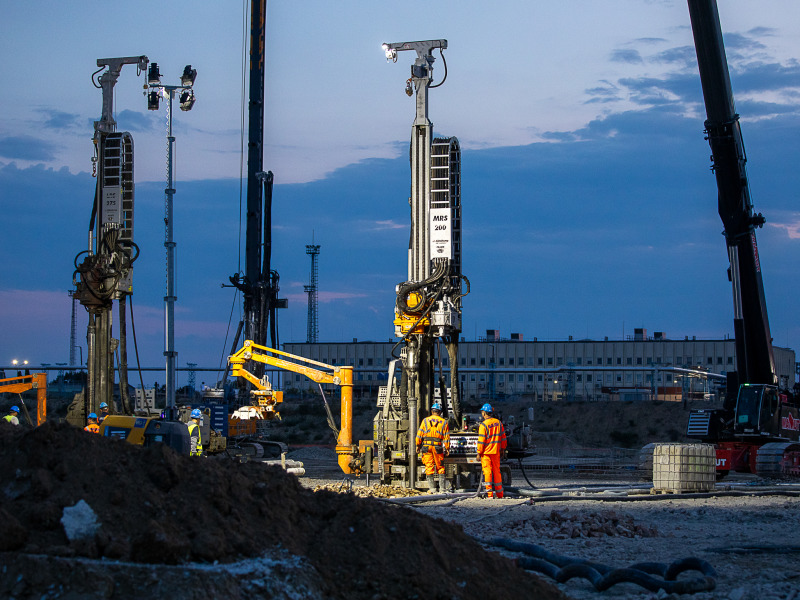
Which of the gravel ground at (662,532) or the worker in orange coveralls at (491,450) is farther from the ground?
the worker in orange coveralls at (491,450)

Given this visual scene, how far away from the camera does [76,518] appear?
7566mm

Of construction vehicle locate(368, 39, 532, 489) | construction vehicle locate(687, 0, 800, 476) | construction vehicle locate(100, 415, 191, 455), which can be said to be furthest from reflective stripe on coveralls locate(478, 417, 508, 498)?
construction vehicle locate(687, 0, 800, 476)

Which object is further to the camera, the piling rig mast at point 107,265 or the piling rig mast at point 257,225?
the piling rig mast at point 257,225

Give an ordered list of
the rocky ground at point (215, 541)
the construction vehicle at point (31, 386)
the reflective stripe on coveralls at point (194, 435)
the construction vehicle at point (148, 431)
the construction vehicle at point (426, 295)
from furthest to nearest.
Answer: the construction vehicle at point (31, 386)
the reflective stripe on coveralls at point (194, 435)
the construction vehicle at point (426, 295)
the construction vehicle at point (148, 431)
the rocky ground at point (215, 541)

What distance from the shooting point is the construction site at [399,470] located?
7.66m

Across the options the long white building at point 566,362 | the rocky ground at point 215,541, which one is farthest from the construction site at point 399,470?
the long white building at point 566,362

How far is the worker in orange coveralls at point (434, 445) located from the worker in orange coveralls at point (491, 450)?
1.37 meters

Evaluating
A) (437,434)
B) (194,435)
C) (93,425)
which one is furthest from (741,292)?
(93,425)

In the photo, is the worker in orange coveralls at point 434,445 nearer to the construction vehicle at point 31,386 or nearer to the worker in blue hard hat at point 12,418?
the worker in blue hard hat at point 12,418

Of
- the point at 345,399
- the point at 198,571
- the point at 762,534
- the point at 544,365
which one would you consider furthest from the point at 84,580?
the point at 544,365

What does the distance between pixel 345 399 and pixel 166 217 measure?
9.52 meters

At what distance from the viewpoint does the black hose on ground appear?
361 inches

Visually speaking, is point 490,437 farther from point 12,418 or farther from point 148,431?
point 12,418

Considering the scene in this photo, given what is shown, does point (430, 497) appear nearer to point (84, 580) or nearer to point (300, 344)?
point (84, 580)
